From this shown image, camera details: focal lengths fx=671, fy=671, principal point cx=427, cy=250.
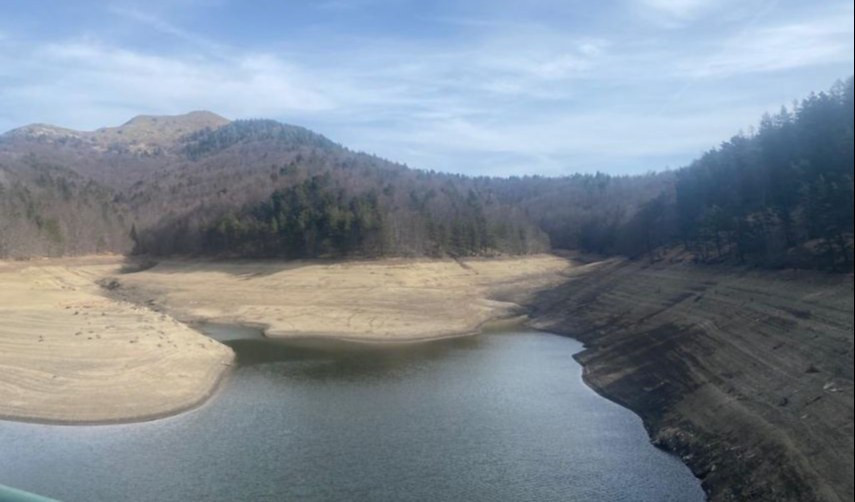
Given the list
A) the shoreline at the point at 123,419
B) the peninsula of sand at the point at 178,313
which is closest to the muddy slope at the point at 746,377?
Answer: the peninsula of sand at the point at 178,313

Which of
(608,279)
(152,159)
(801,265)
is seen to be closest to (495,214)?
(608,279)

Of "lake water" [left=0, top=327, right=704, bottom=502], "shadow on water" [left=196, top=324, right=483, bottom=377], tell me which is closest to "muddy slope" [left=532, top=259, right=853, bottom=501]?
"lake water" [left=0, top=327, right=704, bottom=502]

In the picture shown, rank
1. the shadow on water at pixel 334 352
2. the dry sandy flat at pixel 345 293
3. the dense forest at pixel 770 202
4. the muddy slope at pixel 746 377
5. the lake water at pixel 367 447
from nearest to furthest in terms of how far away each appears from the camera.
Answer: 1. the muddy slope at pixel 746 377
2. the lake water at pixel 367 447
3. the dense forest at pixel 770 202
4. the shadow on water at pixel 334 352
5. the dry sandy flat at pixel 345 293

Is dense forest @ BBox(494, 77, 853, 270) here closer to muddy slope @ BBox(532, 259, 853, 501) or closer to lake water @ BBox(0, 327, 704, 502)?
muddy slope @ BBox(532, 259, 853, 501)

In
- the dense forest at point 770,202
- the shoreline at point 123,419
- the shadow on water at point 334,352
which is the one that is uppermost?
the dense forest at point 770,202

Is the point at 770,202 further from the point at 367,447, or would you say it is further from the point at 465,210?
the point at 465,210

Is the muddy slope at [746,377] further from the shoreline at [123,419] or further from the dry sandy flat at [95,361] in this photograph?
the dry sandy flat at [95,361]

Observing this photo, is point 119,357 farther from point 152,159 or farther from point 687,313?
point 152,159
